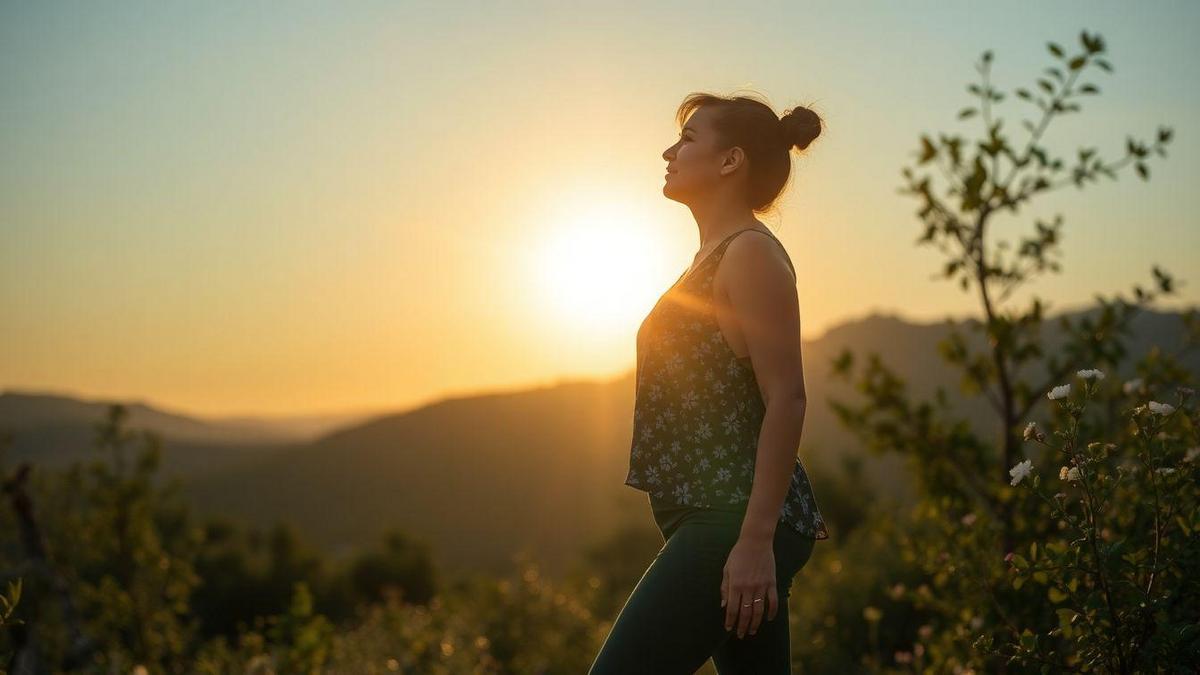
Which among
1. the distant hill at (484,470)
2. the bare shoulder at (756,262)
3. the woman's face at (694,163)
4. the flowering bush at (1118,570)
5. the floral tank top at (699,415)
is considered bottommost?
the distant hill at (484,470)

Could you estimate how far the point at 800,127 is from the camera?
8.55 feet

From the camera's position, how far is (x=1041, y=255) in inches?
201

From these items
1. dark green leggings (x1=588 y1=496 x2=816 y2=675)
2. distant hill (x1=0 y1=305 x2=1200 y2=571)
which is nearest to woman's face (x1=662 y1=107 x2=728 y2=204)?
dark green leggings (x1=588 y1=496 x2=816 y2=675)

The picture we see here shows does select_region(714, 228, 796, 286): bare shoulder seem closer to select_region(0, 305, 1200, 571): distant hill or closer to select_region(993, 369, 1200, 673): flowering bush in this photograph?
select_region(993, 369, 1200, 673): flowering bush

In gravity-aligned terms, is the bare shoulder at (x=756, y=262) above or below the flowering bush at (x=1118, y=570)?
above

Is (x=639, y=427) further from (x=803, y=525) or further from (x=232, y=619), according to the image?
(x=232, y=619)

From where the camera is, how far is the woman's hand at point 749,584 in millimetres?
2117

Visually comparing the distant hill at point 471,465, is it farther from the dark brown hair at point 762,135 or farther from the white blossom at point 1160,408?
the dark brown hair at point 762,135

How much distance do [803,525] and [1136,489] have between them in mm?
2209

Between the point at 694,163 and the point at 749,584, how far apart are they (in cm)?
106

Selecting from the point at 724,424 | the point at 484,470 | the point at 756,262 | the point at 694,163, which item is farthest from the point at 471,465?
the point at 756,262

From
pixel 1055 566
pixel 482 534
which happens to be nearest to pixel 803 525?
pixel 1055 566

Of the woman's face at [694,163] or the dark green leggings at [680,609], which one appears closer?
the dark green leggings at [680,609]

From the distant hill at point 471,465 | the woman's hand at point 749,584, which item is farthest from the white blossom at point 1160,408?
the distant hill at point 471,465
